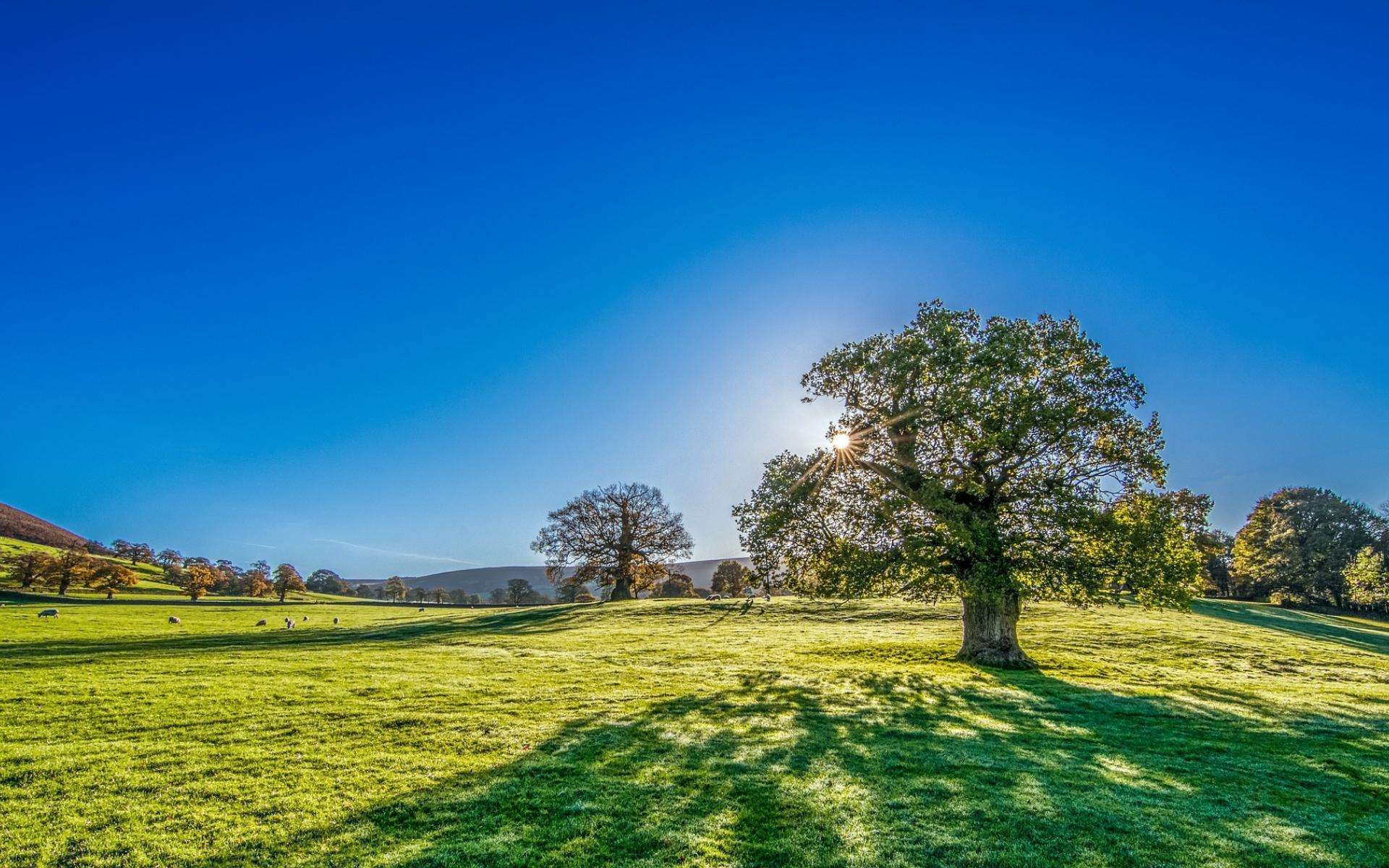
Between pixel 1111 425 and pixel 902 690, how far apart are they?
1488cm

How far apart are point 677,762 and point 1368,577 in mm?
88579

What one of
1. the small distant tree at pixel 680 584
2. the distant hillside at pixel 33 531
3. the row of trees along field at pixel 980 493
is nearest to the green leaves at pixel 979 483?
the row of trees along field at pixel 980 493

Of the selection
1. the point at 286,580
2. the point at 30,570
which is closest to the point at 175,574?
the point at 286,580

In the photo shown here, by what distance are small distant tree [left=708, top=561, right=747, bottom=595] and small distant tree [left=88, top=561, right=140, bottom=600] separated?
73.0 meters

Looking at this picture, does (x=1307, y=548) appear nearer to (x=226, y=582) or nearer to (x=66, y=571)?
(x=66, y=571)

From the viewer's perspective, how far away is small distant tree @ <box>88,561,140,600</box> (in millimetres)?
66750

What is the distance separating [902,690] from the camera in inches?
700

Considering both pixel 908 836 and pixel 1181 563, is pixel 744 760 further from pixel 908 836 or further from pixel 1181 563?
pixel 1181 563

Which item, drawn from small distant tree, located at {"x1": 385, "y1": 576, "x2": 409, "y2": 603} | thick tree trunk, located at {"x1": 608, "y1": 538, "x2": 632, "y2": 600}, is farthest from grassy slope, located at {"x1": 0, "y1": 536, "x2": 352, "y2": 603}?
thick tree trunk, located at {"x1": 608, "y1": 538, "x2": 632, "y2": 600}

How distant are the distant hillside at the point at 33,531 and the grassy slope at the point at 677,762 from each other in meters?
152

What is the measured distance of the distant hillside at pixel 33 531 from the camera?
120500 millimetres

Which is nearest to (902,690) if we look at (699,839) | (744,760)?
(744,760)

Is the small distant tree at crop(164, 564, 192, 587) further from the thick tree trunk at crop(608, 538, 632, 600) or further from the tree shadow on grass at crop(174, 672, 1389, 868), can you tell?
the tree shadow on grass at crop(174, 672, 1389, 868)

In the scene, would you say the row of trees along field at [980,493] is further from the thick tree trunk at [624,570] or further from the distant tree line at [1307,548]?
the distant tree line at [1307,548]
